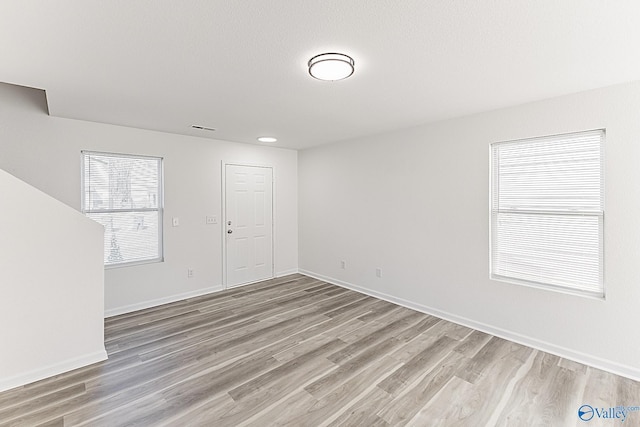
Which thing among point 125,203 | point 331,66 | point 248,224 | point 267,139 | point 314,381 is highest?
point 267,139

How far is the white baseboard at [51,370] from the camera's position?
223 centimetres

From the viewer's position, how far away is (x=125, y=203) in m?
3.82

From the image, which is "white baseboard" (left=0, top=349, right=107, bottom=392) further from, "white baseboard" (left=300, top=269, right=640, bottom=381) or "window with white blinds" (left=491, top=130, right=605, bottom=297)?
"window with white blinds" (left=491, top=130, right=605, bottom=297)

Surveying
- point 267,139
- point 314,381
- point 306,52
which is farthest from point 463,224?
point 267,139

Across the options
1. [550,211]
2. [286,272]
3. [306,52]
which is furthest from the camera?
[286,272]

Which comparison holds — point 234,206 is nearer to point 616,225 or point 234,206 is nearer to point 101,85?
point 101,85

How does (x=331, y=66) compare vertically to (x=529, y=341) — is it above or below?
above

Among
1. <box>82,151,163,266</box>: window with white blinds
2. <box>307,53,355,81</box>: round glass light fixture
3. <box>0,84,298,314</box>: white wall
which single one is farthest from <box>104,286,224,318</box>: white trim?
<box>307,53,355,81</box>: round glass light fixture

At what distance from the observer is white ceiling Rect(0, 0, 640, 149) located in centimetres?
149

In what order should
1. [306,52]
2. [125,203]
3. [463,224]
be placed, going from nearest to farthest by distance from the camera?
[306,52] → [463,224] → [125,203]

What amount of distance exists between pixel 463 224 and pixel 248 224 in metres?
3.32

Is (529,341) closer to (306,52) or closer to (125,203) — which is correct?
(306,52)

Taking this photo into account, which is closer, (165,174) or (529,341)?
(529,341)

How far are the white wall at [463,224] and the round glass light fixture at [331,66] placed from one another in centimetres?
193
